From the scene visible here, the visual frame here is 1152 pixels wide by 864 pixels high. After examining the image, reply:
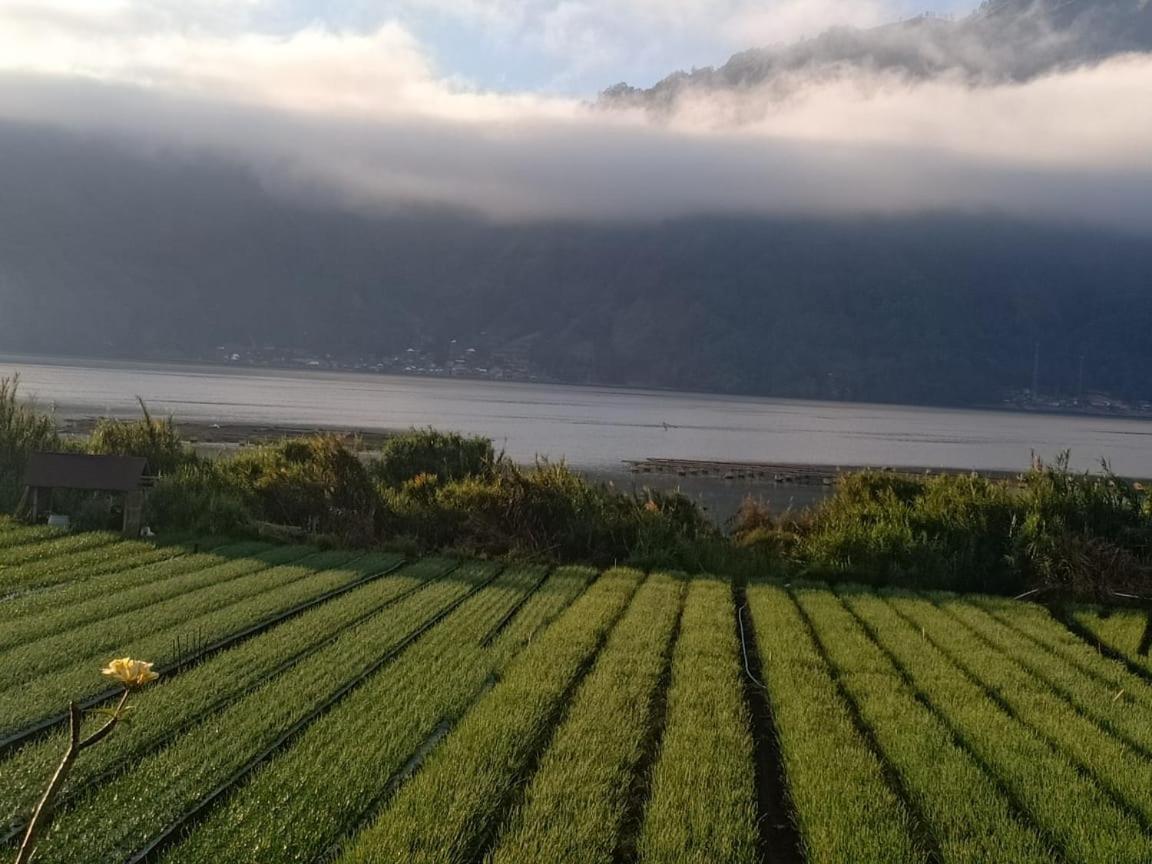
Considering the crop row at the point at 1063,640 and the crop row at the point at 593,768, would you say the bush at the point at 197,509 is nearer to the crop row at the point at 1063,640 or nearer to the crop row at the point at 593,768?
the crop row at the point at 593,768

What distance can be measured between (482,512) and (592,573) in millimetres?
2753

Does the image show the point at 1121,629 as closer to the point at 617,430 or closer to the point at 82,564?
the point at 82,564

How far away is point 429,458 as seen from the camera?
19.9 meters

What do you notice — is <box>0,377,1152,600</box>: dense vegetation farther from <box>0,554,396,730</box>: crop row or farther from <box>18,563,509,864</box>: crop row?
<box>18,563,509,864</box>: crop row

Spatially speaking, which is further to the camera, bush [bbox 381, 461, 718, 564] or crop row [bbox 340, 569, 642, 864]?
bush [bbox 381, 461, 718, 564]

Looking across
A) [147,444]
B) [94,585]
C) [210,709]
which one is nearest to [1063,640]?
[210,709]

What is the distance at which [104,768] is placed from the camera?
5.57 metres

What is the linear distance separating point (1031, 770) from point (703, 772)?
2039mm

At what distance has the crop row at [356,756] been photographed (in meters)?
4.87

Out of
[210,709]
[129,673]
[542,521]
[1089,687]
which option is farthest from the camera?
[542,521]

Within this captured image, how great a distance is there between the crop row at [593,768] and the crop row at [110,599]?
432cm

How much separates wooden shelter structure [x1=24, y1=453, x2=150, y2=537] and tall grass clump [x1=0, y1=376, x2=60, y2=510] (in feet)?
5.74

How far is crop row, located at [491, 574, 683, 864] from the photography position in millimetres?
4984

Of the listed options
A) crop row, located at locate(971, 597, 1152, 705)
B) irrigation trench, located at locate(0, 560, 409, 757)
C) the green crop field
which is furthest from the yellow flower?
crop row, located at locate(971, 597, 1152, 705)
